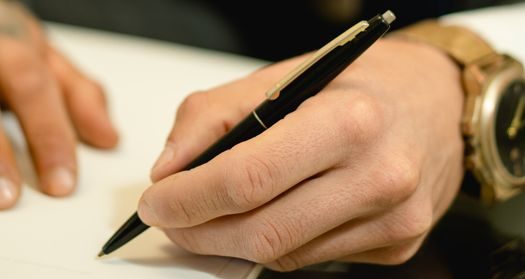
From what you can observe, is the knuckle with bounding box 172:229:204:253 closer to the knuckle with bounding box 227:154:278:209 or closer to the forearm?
the knuckle with bounding box 227:154:278:209

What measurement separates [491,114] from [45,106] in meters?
0.48

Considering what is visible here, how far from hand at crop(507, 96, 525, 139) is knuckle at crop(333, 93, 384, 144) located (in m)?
0.22

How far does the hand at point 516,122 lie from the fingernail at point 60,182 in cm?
45

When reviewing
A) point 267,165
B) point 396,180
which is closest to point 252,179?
point 267,165

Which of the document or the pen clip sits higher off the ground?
the pen clip

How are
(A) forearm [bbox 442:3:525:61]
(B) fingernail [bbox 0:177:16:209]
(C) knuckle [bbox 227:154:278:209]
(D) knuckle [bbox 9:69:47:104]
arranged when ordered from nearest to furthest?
(C) knuckle [bbox 227:154:278:209], (B) fingernail [bbox 0:177:16:209], (D) knuckle [bbox 9:69:47:104], (A) forearm [bbox 442:3:525:61]

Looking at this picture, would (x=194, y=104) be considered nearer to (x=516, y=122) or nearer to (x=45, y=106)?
(x=45, y=106)

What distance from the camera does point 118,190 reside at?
1.94 feet

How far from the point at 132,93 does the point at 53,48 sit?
0.15 m

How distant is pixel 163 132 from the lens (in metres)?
0.70

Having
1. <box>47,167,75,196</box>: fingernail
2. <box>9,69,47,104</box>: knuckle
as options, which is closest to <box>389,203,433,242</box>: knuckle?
<box>47,167,75,196</box>: fingernail

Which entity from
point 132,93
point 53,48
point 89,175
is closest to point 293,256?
point 89,175

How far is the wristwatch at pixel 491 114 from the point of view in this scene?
603mm

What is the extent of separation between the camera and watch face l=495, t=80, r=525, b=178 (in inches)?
24.2
